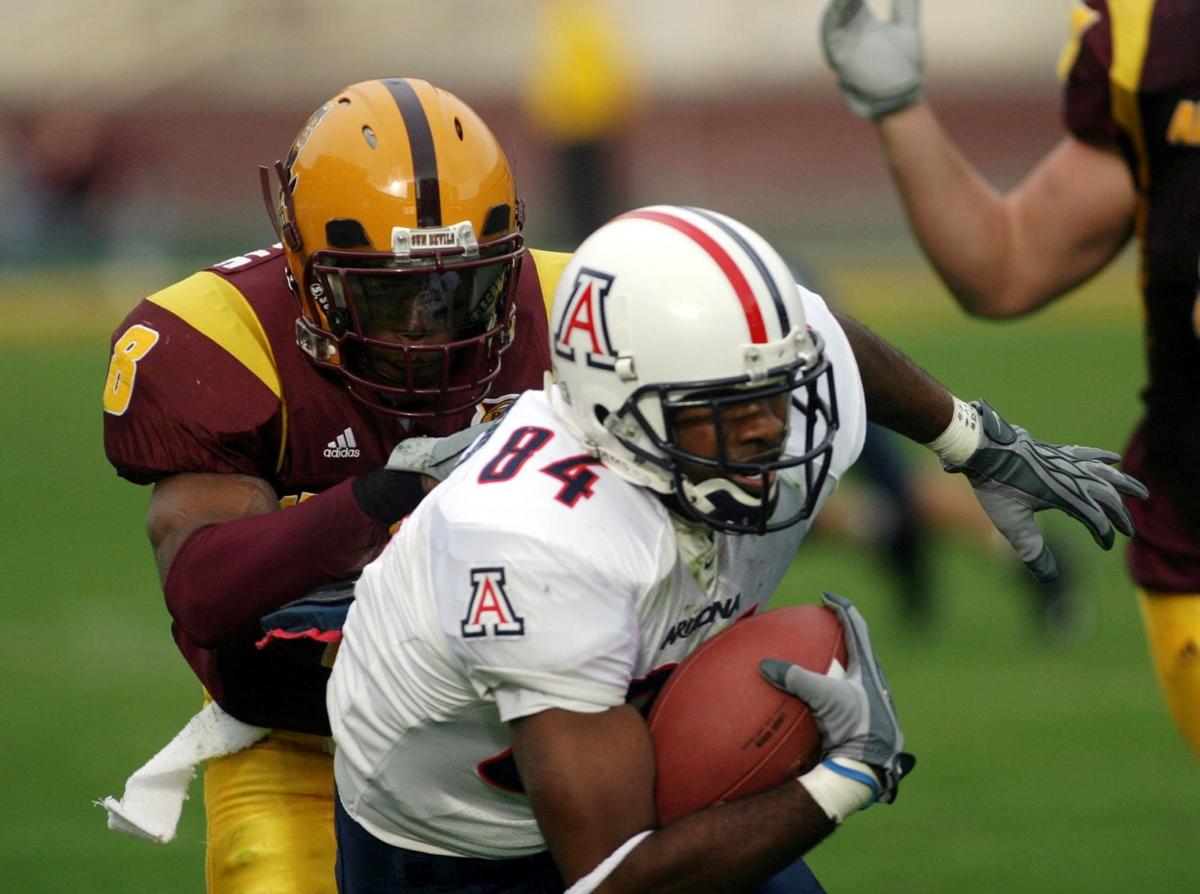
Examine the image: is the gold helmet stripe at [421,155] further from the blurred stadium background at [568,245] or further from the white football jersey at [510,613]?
the blurred stadium background at [568,245]

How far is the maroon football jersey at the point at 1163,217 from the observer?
3.39m

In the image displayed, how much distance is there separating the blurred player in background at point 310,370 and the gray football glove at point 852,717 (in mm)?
893

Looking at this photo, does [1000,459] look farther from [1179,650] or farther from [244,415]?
[244,415]

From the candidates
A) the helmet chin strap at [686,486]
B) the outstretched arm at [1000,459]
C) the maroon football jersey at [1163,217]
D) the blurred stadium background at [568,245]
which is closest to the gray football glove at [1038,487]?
the outstretched arm at [1000,459]

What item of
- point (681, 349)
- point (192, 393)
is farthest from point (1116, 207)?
point (192, 393)

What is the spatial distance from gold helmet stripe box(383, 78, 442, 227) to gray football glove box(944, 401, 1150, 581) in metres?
0.98

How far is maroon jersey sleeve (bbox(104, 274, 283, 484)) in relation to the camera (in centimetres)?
320

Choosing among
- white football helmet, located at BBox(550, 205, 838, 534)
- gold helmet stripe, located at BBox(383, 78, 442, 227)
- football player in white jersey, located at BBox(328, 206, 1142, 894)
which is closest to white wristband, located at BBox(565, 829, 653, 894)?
football player in white jersey, located at BBox(328, 206, 1142, 894)

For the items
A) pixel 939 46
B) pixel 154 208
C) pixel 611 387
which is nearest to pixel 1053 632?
pixel 611 387

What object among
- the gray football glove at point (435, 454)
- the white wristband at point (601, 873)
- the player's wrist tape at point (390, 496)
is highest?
the gray football glove at point (435, 454)

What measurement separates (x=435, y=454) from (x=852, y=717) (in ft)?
2.48

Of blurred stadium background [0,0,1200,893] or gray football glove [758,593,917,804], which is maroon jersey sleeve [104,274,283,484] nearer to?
gray football glove [758,593,917,804]

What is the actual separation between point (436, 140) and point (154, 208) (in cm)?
1563

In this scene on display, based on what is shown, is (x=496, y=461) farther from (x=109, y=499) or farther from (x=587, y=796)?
(x=109, y=499)
